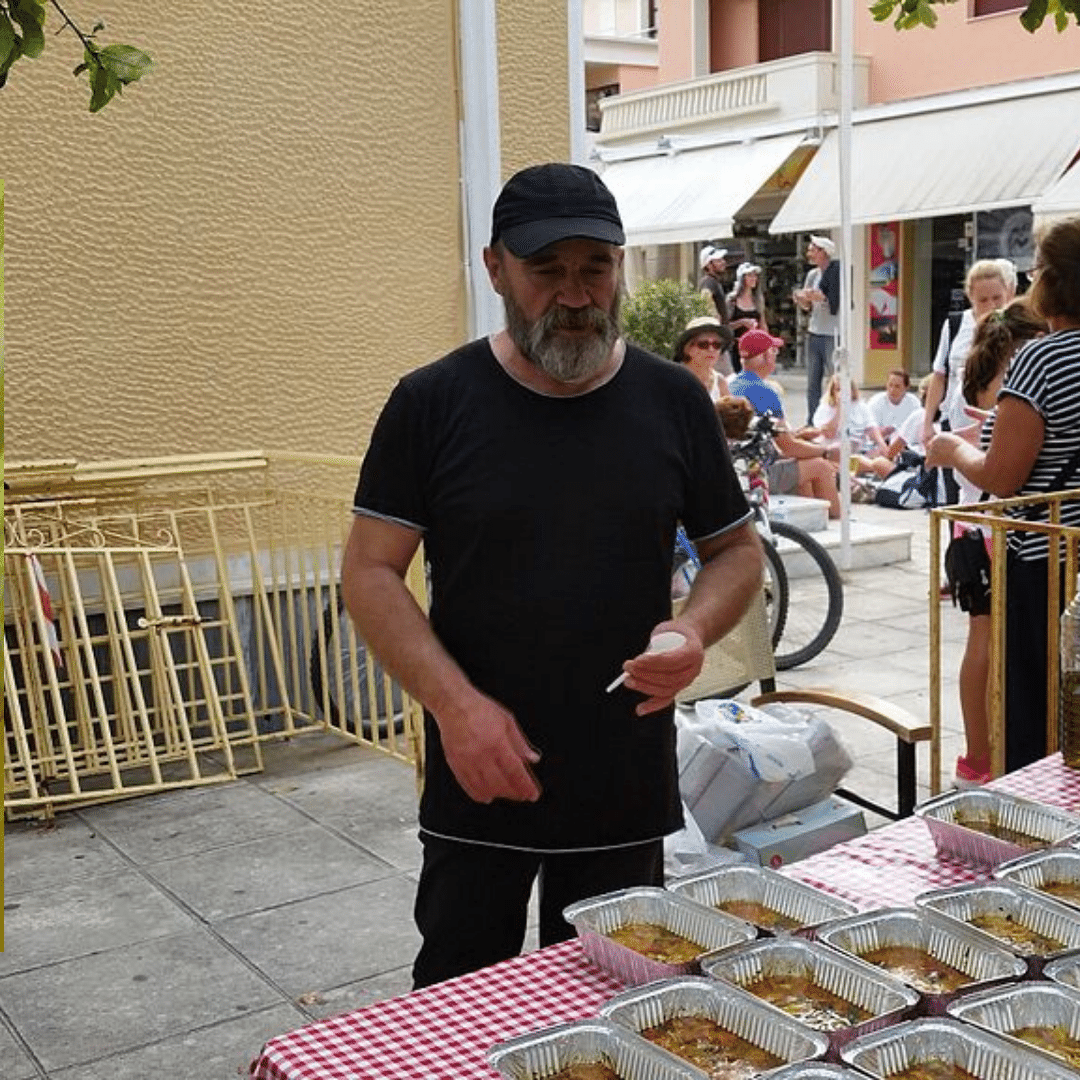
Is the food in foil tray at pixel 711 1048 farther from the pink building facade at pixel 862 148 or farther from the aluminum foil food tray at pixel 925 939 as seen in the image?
the pink building facade at pixel 862 148

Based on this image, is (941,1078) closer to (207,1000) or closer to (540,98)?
(207,1000)

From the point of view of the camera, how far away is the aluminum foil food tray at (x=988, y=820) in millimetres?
2500

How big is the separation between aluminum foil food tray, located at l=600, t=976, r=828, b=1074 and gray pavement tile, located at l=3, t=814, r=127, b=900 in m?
3.64

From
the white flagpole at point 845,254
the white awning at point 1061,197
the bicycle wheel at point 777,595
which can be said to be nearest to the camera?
the bicycle wheel at point 777,595

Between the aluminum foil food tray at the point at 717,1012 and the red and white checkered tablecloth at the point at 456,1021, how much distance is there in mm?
128

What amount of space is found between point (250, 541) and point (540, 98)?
259 centimetres

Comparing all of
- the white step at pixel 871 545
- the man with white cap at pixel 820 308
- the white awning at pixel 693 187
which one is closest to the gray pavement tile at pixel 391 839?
the white step at pixel 871 545

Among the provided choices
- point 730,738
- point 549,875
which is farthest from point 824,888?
point 730,738

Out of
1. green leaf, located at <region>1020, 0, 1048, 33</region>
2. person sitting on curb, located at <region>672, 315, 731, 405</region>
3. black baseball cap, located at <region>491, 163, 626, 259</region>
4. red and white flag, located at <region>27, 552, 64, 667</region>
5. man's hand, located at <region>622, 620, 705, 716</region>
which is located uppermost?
green leaf, located at <region>1020, 0, 1048, 33</region>

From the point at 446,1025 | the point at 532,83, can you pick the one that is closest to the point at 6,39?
the point at 446,1025

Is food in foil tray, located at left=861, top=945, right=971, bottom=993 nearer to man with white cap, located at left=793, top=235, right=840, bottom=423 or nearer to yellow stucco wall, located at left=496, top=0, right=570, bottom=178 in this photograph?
yellow stucco wall, located at left=496, top=0, right=570, bottom=178

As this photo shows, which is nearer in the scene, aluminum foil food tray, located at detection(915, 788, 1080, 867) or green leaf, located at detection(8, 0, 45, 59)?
aluminum foil food tray, located at detection(915, 788, 1080, 867)

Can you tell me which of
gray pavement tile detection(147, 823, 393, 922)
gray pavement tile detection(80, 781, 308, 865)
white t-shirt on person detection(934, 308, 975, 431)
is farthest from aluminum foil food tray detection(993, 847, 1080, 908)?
white t-shirt on person detection(934, 308, 975, 431)

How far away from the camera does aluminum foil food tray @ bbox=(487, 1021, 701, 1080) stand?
71.9 inches
